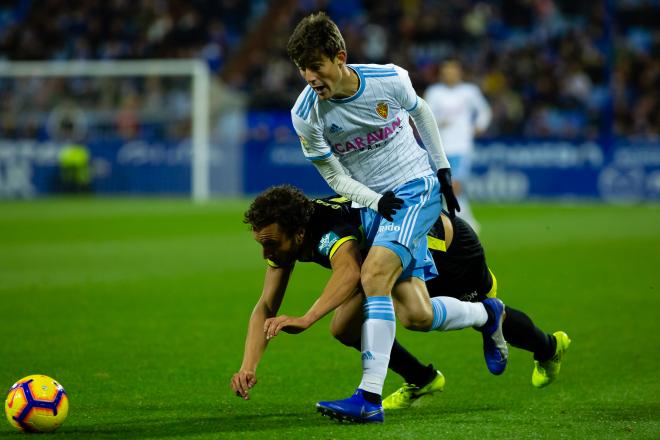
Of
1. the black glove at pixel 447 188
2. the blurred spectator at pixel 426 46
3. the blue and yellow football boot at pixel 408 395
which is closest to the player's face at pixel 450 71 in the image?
the black glove at pixel 447 188

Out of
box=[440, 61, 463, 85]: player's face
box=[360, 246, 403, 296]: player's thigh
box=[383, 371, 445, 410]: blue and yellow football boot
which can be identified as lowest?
box=[383, 371, 445, 410]: blue and yellow football boot

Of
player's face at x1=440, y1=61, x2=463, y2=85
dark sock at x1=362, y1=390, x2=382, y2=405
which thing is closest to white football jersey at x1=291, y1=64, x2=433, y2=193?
dark sock at x1=362, y1=390, x2=382, y2=405

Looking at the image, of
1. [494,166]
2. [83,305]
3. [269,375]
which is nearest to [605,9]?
[494,166]

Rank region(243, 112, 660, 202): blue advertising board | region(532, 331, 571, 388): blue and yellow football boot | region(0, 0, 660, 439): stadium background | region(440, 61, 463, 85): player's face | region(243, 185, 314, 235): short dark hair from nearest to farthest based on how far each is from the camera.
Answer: region(243, 185, 314, 235): short dark hair < region(0, 0, 660, 439): stadium background < region(532, 331, 571, 388): blue and yellow football boot < region(440, 61, 463, 85): player's face < region(243, 112, 660, 202): blue advertising board

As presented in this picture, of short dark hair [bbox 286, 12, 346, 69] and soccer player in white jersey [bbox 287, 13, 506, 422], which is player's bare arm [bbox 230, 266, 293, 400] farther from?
short dark hair [bbox 286, 12, 346, 69]

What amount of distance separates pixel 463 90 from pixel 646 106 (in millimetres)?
10820

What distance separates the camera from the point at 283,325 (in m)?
5.14

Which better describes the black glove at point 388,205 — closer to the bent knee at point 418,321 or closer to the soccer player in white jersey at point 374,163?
the soccer player in white jersey at point 374,163

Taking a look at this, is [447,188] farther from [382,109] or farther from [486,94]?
[486,94]

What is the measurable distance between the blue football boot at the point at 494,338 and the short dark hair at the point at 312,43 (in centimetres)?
170

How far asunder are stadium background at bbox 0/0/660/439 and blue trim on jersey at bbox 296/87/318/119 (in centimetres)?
157

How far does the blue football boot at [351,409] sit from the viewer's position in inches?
209

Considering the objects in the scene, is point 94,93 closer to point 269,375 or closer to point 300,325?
point 269,375

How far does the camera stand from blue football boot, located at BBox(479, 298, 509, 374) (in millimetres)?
6090
